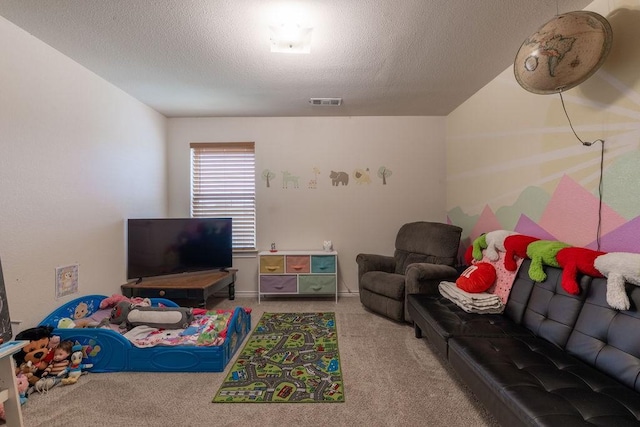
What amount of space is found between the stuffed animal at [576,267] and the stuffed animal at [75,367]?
319cm

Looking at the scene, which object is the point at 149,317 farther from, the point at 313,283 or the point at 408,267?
the point at 408,267

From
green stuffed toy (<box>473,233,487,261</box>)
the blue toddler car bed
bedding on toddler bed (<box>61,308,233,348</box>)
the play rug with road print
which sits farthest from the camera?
green stuffed toy (<box>473,233,487,261</box>)

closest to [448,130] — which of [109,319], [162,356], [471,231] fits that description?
[471,231]

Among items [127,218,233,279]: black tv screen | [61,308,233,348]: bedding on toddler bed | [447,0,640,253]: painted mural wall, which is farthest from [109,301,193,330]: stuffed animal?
[447,0,640,253]: painted mural wall

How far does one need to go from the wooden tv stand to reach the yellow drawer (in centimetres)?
56

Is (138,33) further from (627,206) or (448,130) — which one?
(448,130)

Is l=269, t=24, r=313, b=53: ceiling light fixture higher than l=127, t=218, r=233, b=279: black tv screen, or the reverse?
l=269, t=24, r=313, b=53: ceiling light fixture

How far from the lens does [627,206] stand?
174cm

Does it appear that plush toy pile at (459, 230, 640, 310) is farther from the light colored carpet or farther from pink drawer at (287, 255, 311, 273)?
pink drawer at (287, 255, 311, 273)

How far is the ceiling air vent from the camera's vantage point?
137 inches

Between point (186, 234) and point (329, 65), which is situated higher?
point (329, 65)

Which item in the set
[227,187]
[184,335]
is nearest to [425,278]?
[184,335]

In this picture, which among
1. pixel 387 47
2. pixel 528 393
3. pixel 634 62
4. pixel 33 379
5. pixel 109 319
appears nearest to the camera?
pixel 528 393

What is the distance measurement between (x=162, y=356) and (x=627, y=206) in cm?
312
